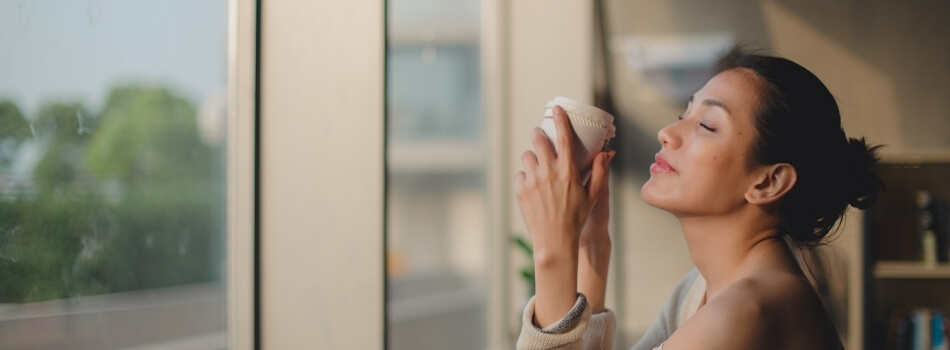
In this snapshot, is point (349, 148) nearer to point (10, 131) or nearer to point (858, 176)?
point (10, 131)

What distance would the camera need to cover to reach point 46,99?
104 centimetres

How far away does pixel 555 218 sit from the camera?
89 centimetres

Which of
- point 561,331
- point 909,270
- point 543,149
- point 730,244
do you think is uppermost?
point 543,149

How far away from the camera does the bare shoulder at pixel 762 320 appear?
2.44ft

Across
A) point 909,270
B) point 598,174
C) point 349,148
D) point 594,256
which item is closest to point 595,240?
point 594,256

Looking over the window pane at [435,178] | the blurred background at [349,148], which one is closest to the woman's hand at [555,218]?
the blurred background at [349,148]

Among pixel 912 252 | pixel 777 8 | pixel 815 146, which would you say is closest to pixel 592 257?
pixel 815 146

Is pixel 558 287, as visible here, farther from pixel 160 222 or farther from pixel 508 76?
pixel 508 76

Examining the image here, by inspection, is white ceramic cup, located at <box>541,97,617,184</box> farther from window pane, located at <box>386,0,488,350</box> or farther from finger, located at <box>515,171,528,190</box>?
window pane, located at <box>386,0,488,350</box>

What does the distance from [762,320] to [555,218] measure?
0.86ft

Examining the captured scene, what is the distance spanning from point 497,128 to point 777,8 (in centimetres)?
119

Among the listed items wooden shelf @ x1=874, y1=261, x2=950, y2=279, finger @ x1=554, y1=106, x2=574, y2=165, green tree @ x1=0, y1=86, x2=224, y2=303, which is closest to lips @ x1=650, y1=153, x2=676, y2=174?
finger @ x1=554, y1=106, x2=574, y2=165

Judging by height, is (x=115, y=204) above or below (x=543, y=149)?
below

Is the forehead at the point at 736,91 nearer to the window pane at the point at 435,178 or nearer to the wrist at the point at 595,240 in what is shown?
the wrist at the point at 595,240
